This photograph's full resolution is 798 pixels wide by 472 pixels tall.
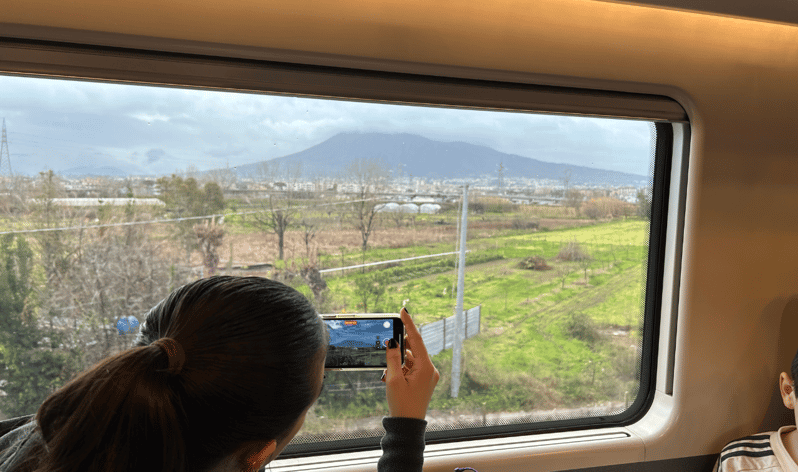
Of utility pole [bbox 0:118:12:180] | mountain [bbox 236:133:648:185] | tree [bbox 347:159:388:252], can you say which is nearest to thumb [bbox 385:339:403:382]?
tree [bbox 347:159:388:252]

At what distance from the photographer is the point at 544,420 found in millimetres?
1718

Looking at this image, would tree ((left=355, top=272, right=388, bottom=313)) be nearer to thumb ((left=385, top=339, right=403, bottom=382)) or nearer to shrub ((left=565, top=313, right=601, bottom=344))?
thumb ((left=385, top=339, right=403, bottom=382))

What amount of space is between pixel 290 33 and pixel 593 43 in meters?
0.91

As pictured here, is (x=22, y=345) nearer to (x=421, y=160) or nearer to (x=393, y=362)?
(x=393, y=362)

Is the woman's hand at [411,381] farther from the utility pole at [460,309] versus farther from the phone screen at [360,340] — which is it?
the utility pole at [460,309]

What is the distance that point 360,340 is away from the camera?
122cm

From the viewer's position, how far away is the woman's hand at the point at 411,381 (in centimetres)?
98

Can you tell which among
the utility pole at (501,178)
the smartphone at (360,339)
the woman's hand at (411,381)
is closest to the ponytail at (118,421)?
the woman's hand at (411,381)

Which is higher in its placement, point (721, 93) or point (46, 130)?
point (721, 93)

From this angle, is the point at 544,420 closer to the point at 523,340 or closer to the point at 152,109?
the point at 523,340

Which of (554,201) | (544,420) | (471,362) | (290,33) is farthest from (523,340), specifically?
(290,33)

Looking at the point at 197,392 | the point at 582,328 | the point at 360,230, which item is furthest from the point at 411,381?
the point at 582,328

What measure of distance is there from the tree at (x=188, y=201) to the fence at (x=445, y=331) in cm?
75

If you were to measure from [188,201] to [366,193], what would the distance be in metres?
0.52
